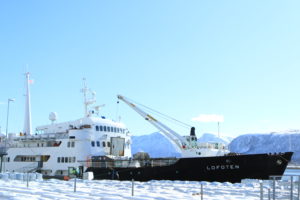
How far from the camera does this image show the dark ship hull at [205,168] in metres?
30.5

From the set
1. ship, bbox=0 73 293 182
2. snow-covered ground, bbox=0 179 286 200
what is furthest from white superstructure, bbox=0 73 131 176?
snow-covered ground, bbox=0 179 286 200

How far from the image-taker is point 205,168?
31734mm

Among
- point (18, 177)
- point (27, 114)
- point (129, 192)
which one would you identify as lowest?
point (18, 177)

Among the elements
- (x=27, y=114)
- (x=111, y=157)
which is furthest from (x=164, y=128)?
(x=27, y=114)

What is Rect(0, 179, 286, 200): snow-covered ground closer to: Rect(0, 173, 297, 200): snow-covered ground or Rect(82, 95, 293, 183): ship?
Rect(0, 173, 297, 200): snow-covered ground

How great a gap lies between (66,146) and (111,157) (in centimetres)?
504

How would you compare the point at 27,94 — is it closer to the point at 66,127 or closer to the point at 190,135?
the point at 66,127

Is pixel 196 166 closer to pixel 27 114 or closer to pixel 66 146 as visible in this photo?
pixel 66 146

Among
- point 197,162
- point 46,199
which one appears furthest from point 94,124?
point 46,199

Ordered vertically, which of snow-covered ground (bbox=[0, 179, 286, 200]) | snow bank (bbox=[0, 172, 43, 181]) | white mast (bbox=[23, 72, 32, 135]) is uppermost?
white mast (bbox=[23, 72, 32, 135])

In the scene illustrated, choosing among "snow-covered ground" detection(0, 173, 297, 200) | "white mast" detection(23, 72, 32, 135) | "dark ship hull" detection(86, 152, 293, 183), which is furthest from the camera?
"white mast" detection(23, 72, 32, 135)

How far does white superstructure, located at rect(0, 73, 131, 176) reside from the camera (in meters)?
37.8

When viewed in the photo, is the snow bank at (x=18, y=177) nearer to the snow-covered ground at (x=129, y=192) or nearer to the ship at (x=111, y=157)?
the ship at (x=111, y=157)

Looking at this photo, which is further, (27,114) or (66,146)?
(27,114)
